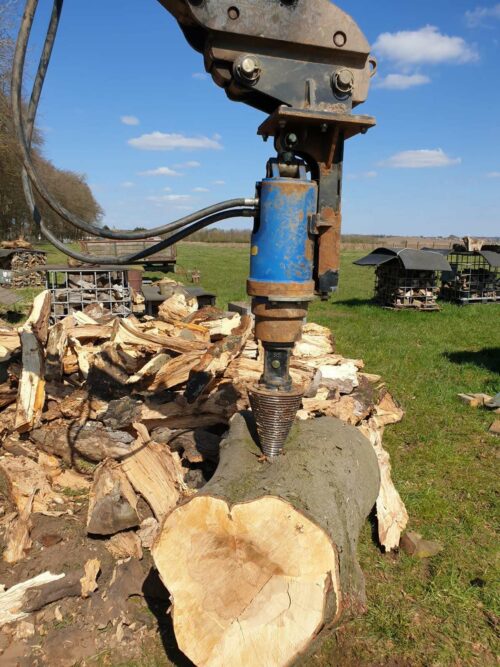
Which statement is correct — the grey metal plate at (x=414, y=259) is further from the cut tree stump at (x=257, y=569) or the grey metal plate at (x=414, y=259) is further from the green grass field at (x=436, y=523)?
the cut tree stump at (x=257, y=569)

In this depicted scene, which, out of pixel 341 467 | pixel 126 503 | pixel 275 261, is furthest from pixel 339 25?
pixel 126 503

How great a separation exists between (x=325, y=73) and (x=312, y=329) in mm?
5754

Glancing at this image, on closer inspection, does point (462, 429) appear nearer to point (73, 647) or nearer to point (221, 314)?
point (221, 314)

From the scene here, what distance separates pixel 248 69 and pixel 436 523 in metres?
3.72

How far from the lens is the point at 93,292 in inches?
492

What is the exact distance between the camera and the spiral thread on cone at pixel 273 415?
10.0 ft

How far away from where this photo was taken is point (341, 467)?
3.38 meters

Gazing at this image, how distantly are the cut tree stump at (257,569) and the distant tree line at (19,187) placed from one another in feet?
26.3

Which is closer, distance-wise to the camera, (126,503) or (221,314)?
(126,503)

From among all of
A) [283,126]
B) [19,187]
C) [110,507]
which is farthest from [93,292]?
[19,187]

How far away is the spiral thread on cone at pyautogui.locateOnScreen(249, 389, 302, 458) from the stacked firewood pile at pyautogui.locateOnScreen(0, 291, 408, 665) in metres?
0.60

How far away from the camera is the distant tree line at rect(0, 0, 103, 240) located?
23.7m

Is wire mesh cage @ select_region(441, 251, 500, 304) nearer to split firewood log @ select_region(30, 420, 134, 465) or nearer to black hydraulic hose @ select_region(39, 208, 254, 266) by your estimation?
split firewood log @ select_region(30, 420, 134, 465)

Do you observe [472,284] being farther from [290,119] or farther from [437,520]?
[290,119]
